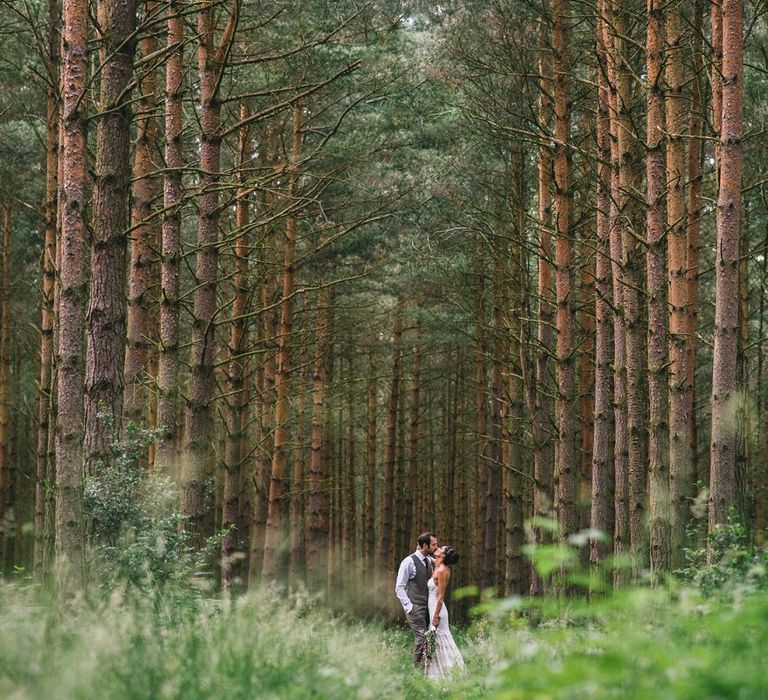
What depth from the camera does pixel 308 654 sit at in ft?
17.0

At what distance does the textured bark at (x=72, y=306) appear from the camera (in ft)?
24.3

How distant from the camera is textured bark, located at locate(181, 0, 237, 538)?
11320 millimetres

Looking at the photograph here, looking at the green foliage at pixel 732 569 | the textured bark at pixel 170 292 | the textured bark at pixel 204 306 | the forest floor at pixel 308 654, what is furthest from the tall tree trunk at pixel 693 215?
the forest floor at pixel 308 654

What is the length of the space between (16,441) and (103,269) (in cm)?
2749

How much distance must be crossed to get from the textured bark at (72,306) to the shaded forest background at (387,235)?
0.07ft

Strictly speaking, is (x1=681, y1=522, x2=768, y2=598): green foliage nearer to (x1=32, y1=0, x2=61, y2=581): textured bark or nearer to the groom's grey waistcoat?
the groom's grey waistcoat

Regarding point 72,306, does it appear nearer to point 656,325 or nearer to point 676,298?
point 656,325

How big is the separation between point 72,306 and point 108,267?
126 cm

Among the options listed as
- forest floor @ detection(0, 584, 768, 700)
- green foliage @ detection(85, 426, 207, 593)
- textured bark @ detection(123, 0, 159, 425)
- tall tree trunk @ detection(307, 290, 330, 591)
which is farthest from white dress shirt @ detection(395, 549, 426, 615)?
tall tree trunk @ detection(307, 290, 330, 591)

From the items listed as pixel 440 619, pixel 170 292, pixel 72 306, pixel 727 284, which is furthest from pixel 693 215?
pixel 72 306

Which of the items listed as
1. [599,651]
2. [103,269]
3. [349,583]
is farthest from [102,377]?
[349,583]

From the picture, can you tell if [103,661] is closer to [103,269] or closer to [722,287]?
[103,269]

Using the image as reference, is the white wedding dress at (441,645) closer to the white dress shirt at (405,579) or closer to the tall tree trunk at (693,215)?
the white dress shirt at (405,579)

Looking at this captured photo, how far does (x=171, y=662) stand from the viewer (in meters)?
4.46
